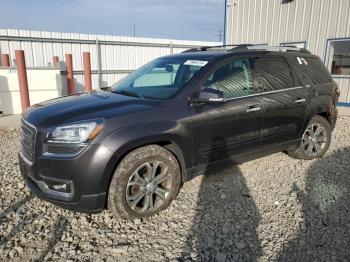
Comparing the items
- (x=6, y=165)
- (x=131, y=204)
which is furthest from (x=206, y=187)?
(x=6, y=165)

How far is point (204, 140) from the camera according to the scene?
3.46 metres

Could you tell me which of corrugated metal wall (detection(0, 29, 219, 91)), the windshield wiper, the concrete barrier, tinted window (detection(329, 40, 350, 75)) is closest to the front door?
the windshield wiper

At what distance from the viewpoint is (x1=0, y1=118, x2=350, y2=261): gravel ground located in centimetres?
268

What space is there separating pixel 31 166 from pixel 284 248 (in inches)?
100

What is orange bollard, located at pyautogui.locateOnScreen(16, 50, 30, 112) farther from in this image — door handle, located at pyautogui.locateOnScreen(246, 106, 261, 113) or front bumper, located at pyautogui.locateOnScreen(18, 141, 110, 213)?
door handle, located at pyautogui.locateOnScreen(246, 106, 261, 113)

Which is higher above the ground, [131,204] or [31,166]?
[31,166]

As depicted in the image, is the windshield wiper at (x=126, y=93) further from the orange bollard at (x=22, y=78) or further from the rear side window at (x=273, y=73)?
the orange bollard at (x=22, y=78)

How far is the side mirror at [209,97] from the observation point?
331 centimetres

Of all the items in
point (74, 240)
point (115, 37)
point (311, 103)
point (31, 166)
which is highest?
point (115, 37)

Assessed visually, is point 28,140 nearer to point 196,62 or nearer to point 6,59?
point 196,62

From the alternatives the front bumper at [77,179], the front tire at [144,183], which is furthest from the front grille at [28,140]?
the front tire at [144,183]

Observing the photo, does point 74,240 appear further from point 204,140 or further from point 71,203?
point 204,140

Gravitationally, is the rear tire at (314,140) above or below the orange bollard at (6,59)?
below

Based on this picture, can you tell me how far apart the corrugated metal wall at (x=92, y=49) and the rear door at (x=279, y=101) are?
31.2ft
